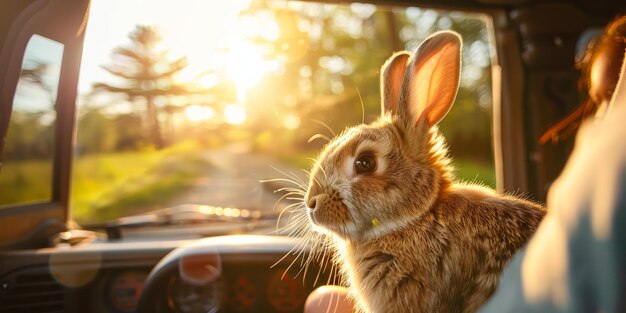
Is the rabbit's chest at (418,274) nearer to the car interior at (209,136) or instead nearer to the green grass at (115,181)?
the car interior at (209,136)

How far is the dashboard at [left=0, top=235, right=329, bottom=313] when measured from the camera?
2.57 metres

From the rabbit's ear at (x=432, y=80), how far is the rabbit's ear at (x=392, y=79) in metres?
0.13

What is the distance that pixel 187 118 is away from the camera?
11.4 feet

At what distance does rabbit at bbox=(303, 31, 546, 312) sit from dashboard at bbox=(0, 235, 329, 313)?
2.81 ft

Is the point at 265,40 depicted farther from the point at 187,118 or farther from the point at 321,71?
the point at 321,71

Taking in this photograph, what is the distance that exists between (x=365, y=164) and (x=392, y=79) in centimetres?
36

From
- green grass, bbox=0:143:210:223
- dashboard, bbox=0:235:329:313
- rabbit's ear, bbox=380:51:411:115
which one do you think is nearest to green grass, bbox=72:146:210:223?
green grass, bbox=0:143:210:223

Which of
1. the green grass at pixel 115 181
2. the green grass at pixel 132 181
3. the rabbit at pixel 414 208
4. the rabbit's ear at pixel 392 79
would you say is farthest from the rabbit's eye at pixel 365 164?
the green grass at pixel 132 181

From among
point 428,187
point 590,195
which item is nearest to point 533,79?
point 428,187

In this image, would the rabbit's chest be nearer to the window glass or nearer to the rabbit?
the rabbit

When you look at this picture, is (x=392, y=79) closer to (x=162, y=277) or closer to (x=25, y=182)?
(x=162, y=277)

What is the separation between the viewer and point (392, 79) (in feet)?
5.97

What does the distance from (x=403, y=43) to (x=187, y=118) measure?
2.01 m

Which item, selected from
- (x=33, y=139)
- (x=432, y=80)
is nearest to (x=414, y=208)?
(x=432, y=80)
